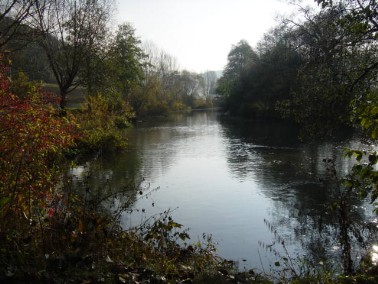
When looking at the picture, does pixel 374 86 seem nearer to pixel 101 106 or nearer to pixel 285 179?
pixel 285 179

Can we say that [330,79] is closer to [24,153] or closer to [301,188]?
[301,188]

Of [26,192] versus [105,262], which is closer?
[105,262]

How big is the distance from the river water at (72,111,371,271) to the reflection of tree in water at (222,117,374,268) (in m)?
0.02

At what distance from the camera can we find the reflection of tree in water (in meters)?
8.30

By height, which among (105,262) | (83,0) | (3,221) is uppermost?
(83,0)

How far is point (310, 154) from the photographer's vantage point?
19.6 m

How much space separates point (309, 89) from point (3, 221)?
9.53 meters

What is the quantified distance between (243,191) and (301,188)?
1973 millimetres

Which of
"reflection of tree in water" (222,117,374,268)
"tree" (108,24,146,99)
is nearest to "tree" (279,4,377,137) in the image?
"reflection of tree in water" (222,117,374,268)

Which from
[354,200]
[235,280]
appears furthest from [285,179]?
[235,280]

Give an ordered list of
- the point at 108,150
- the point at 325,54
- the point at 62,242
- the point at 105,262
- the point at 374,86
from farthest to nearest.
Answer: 1. the point at 108,150
2. the point at 325,54
3. the point at 374,86
4. the point at 62,242
5. the point at 105,262

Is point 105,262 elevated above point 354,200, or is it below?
above

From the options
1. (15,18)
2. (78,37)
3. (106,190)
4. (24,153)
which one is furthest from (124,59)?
(24,153)

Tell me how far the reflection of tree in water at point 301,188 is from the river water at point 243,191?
0.07 feet
